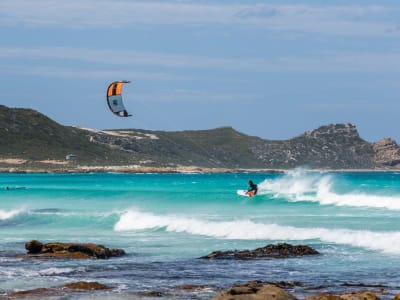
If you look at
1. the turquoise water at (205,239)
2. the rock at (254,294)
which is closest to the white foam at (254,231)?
the turquoise water at (205,239)

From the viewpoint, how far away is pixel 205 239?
32.1 metres

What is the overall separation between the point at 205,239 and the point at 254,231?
2.21 meters

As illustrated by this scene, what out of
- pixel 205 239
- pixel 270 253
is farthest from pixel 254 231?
pixel 270 253

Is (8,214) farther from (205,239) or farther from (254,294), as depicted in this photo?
(254,294)

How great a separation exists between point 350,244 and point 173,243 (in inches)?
233

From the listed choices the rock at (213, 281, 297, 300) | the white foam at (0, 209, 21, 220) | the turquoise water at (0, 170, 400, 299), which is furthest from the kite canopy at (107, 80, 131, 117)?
the rock at (213, 281, 297, 300)

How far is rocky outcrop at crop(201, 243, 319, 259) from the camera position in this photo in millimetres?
24922

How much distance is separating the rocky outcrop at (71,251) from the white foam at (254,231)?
7.32 meters

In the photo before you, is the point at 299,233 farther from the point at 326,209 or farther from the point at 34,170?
the point at 34,170

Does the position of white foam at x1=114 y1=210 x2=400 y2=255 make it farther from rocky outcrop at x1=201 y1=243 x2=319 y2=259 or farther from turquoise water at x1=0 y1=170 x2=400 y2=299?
rocky outcrop at x1=201 y1=243 x2=319 y2=259

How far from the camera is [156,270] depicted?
2244cm

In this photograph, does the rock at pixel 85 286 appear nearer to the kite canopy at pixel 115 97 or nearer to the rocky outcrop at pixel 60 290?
the rocky outcrop at pixel 60 290

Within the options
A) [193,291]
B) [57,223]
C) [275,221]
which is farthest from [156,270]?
[57,223]

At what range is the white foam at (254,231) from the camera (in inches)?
1107
